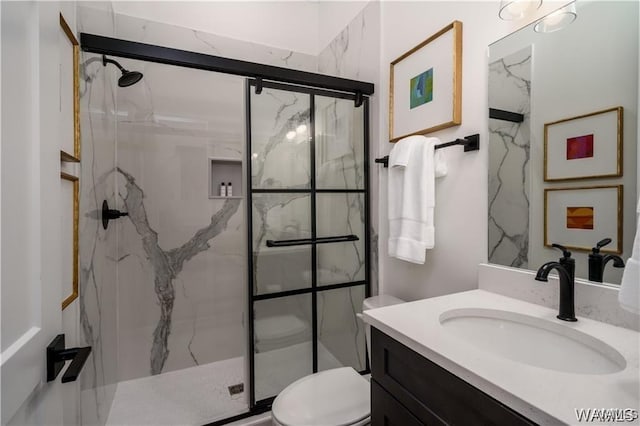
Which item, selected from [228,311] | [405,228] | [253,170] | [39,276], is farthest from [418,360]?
[228,311]

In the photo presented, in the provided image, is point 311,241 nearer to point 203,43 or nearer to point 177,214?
point 177,214

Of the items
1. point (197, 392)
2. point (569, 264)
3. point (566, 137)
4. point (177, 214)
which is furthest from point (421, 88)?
point (197, 392)

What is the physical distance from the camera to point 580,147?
0.94 metres

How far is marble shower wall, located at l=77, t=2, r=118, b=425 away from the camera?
134 centimetres

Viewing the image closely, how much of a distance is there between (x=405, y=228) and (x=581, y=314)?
0.69 metres

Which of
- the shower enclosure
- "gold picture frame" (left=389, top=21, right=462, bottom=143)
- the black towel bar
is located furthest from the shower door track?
the black towel bar

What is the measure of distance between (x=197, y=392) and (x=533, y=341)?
199cm

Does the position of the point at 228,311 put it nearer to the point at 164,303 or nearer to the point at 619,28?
the point at 164,303

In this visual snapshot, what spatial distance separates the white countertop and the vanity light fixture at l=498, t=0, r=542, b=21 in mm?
1035

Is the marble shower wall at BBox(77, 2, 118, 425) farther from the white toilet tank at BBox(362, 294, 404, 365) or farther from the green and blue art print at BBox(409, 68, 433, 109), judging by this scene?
the green and blue art print at BBox(409, 68, 433, 109)

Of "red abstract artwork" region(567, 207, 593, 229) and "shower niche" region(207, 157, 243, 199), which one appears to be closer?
"red abstract artwork" region(567, 207, 593, 229)

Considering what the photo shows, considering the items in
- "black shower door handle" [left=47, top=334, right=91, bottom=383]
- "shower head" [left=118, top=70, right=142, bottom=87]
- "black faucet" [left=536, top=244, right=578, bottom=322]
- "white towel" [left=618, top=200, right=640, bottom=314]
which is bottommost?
"black shower door handle" [left=47, top=334, right=91, bottom=383]

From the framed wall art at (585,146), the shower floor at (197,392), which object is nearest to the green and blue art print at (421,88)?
the framed wall art at (585,146)

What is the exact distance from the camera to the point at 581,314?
2.96 feet
